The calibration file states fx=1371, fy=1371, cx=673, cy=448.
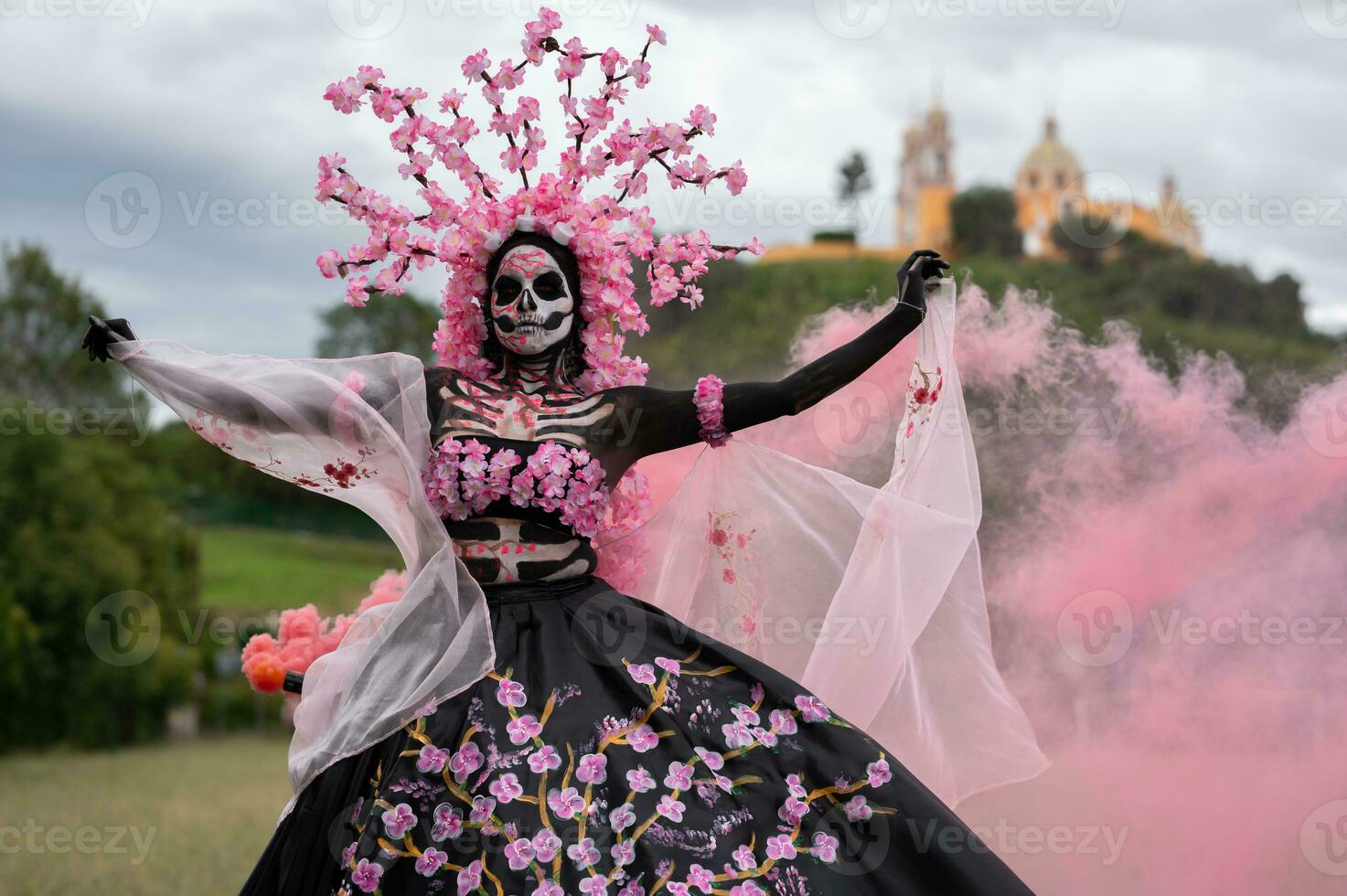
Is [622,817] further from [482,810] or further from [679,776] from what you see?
[482,810]

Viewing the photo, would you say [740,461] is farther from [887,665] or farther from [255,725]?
[255,725]

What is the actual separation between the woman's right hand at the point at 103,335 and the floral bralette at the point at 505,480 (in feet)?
3.01

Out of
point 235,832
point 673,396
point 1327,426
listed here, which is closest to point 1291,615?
point 1327,426

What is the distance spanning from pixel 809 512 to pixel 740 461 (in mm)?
272

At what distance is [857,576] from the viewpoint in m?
4.15

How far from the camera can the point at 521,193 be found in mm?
4277

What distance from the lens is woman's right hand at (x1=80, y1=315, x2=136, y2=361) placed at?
3.74m

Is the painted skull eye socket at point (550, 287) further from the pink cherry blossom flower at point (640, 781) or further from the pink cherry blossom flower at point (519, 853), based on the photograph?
the pink cherry blossom flower at point (519, 853)

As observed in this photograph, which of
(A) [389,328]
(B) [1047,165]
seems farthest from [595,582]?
(B) [1047,165]

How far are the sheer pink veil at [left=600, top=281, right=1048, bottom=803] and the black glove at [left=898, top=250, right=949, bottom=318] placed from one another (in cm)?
8

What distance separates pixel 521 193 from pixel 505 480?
100 cm

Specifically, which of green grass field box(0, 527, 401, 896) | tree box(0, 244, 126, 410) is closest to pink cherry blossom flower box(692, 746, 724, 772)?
green grass field box(0, 527, 401, 896)

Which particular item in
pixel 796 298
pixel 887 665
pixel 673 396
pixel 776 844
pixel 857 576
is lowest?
pixel 776 844

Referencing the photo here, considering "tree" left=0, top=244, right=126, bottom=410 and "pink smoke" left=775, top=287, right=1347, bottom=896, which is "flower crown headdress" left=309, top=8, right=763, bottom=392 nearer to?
"pink smoke" left=775, top=287, right=1347, bottom=896
